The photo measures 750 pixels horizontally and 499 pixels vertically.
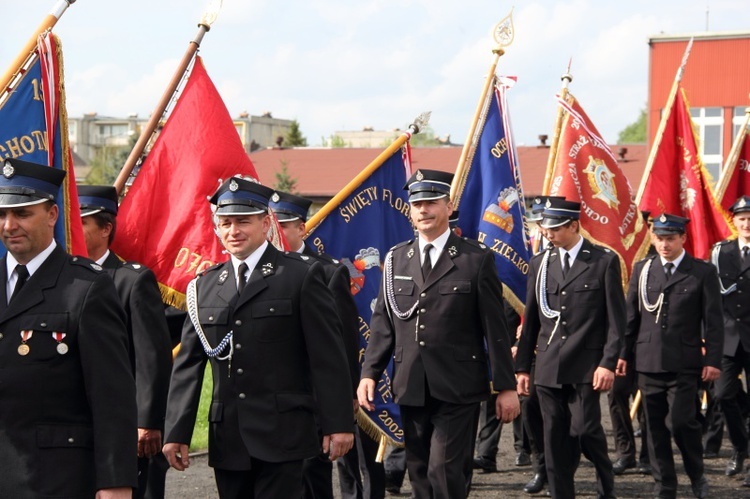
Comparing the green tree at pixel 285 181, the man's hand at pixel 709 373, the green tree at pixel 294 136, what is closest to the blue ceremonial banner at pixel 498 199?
the man's hand at pixel 709 373

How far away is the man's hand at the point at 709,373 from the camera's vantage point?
31.0ft

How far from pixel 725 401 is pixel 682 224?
2067mm

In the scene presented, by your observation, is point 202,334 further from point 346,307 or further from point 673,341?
point 673,341

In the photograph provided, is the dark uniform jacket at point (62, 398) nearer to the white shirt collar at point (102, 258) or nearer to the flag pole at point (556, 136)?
the white shirt collar at point (102, 258)

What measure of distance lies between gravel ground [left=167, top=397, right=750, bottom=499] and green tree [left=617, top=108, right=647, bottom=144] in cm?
11187

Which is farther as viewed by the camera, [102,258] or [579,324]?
[579,324]

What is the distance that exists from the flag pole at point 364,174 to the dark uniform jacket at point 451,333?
1.91m

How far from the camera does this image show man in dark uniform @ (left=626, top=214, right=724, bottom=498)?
943 centimetres

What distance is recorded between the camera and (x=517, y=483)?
10.2m

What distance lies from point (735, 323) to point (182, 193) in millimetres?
5804

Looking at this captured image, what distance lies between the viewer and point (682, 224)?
9.76 m

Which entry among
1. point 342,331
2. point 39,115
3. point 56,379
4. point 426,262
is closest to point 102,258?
point 39,115

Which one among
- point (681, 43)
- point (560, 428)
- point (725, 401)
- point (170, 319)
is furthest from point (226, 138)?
point (681, 43)

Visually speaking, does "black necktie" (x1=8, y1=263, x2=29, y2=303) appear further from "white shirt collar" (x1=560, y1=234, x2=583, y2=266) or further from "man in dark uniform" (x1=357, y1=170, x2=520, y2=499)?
"white shirt collar" (x1=560, y1=234, x2=583, y2=266)
